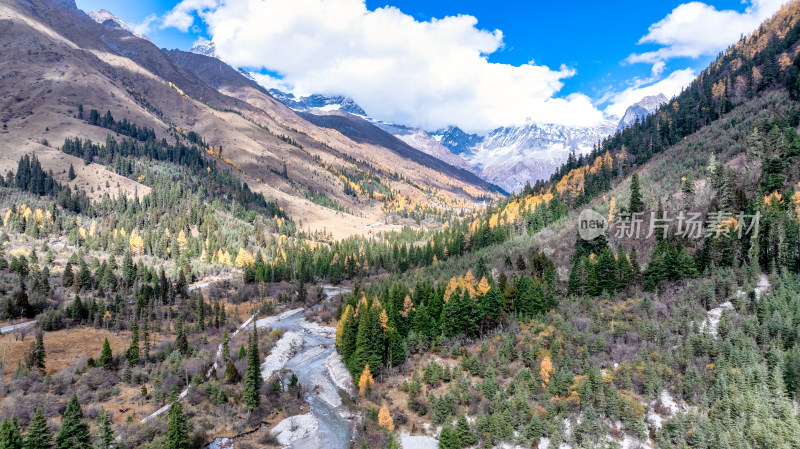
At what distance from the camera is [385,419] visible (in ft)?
187

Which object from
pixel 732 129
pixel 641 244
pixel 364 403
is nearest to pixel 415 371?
pixel 364 403

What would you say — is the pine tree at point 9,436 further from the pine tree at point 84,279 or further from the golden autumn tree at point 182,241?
the golden autumn tree at point 182,241

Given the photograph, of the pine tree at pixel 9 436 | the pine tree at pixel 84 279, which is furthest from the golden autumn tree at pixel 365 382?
the pine tree at pixel 84 279

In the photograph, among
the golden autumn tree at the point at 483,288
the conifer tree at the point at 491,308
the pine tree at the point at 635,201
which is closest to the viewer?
the conifer tree at the point at 491,308

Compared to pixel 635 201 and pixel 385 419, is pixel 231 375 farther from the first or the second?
pixel 635 201

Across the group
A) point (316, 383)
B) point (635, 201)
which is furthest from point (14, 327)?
point (635, 201)

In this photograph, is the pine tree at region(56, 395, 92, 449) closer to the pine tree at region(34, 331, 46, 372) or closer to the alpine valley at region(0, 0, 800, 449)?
the alpine valley at region(0, 0, 800, 449)

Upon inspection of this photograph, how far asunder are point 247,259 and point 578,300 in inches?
5016

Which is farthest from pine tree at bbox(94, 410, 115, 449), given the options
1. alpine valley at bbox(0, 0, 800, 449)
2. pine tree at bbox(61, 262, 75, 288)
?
pine tree at bbox(61, 262, 75, 288)

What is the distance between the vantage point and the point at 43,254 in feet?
419

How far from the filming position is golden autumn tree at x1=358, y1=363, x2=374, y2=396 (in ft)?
221

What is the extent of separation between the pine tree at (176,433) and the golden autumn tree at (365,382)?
84.3 ft

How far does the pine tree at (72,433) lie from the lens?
1786 inches

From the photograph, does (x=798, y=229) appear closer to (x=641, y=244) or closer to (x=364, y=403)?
(x=641, y=244)
